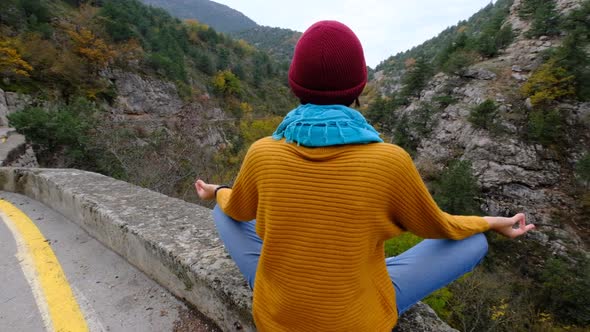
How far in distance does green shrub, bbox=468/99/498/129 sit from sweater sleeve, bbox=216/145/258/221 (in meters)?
32.3

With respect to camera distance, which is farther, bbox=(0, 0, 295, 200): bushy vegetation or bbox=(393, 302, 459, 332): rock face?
bbox=(0, 0, 295, 200): bushy vegetation

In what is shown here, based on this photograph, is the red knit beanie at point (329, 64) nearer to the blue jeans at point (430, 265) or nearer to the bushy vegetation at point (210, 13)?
the blue jeans at point (430, 265)

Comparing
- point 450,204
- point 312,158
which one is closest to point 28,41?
point 312,158

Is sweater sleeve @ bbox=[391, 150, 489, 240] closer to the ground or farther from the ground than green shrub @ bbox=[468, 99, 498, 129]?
farther from the ground

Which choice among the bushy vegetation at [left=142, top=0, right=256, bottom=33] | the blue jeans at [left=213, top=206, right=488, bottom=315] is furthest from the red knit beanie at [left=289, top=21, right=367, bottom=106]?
the bushy vegetation at [left=142, top=0, right=256, bottom=33]

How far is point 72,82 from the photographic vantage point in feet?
76.2

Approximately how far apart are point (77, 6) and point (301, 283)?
1857 inches

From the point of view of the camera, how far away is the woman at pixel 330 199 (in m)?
0.78

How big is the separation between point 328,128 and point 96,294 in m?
1.85

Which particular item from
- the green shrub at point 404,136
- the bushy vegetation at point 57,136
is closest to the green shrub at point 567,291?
the green shrub at point 404,136

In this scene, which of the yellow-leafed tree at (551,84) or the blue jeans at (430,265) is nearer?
the blue jeans at (430,265)

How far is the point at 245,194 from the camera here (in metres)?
1.03

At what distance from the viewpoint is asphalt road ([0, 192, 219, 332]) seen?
158 centimetres

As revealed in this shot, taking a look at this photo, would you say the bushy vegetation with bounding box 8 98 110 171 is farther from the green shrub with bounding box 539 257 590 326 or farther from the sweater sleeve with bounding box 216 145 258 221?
the green shrub with bounding box 539 257 590 326
